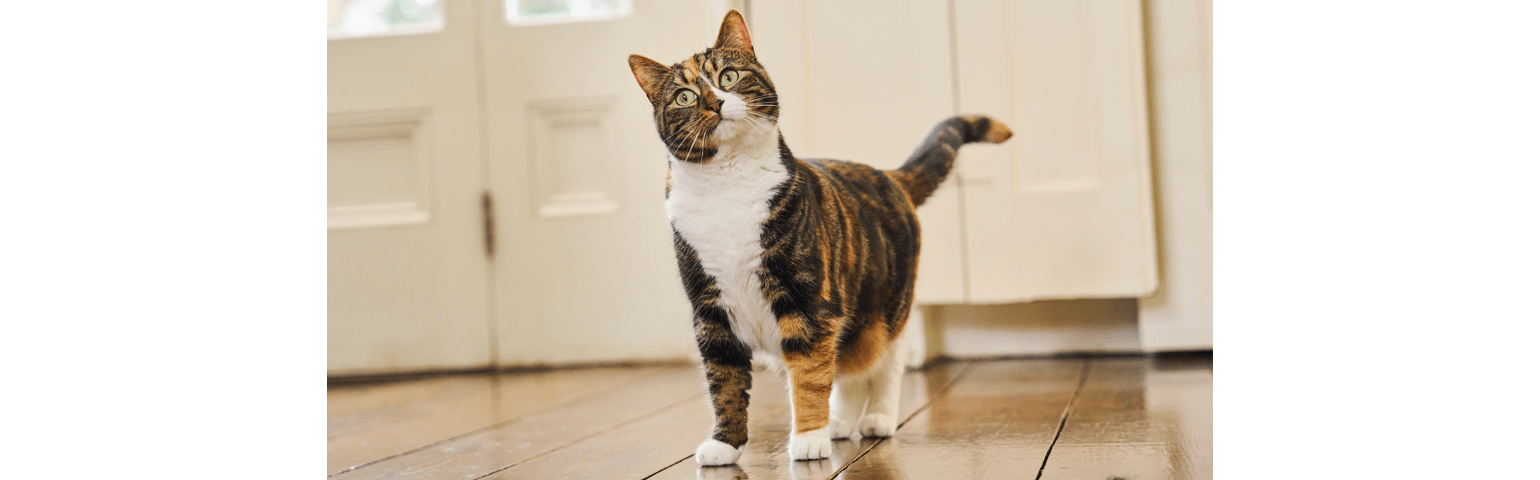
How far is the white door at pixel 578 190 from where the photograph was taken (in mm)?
2164

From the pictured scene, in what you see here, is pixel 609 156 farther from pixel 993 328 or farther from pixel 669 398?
pixel 993 328

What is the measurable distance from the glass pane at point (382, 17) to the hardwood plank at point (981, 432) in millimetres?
1419

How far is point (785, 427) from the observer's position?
1295 millimetres

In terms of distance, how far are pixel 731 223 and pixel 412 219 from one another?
4.76ft

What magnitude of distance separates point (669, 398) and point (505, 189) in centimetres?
80

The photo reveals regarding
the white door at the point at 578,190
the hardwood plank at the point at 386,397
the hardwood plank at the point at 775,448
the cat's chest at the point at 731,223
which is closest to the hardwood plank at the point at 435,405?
the hardwood plank at the point at 386,397

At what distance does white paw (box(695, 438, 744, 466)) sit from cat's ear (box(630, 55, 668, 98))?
1.21ft

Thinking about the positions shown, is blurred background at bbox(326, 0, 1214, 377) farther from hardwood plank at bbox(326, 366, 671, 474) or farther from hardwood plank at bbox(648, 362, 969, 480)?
hardwood plank at bbox(648, 362, 969, 480)

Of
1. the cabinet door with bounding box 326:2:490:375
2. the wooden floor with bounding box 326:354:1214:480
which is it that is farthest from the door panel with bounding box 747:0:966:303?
the cabinet door with bounding box 326:2:490:375

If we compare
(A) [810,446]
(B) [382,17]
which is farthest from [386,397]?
(A) [810,446]

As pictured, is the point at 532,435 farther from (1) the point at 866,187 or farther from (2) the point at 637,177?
(2) the point at 637,177

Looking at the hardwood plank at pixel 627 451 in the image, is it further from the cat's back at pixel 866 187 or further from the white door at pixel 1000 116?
the white door at pixel 1000 116

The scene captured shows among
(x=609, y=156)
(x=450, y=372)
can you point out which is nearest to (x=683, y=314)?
(x=609, y=156)
